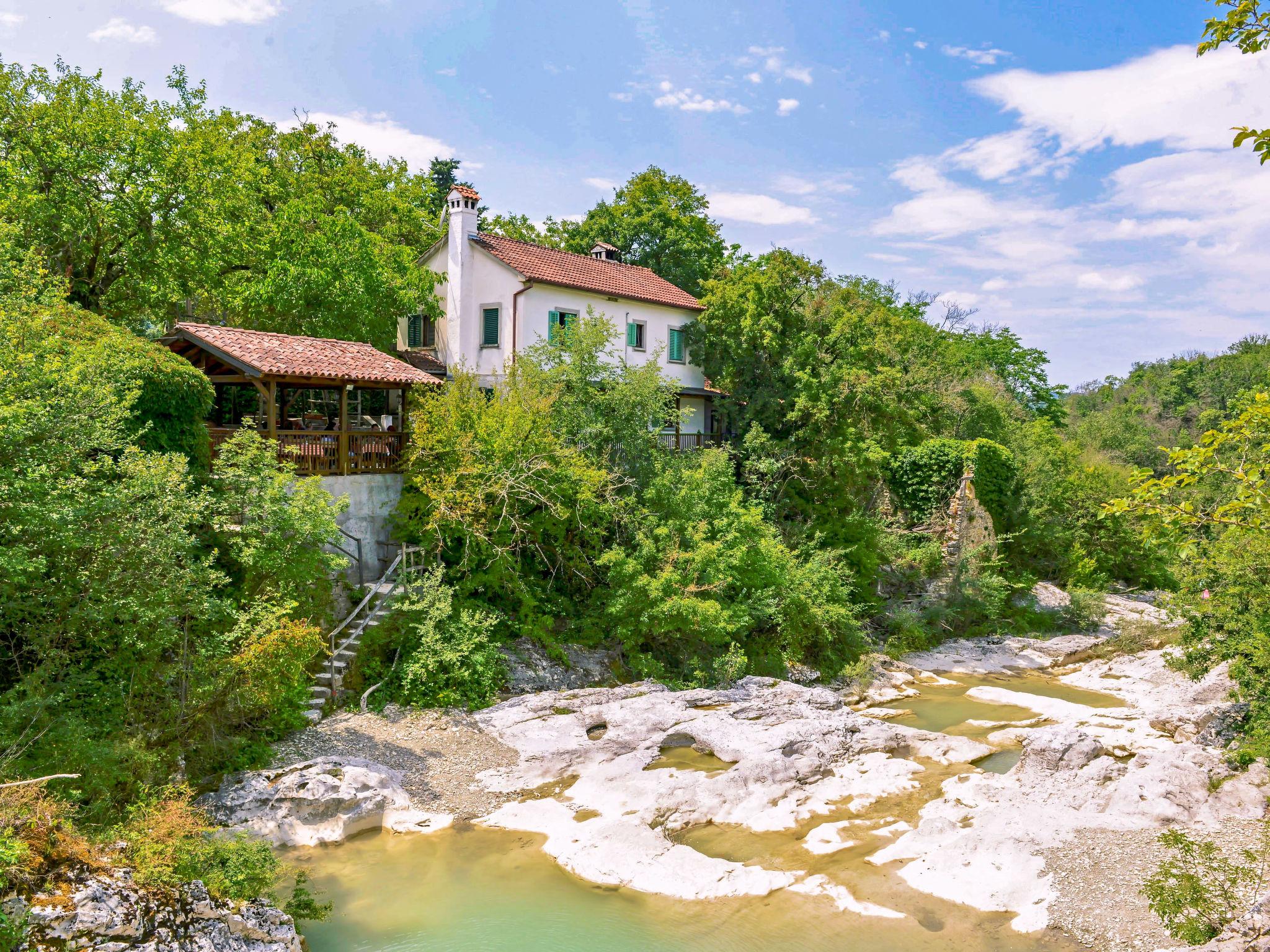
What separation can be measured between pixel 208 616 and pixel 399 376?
8.32m

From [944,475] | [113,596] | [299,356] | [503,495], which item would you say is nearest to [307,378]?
[299,356]

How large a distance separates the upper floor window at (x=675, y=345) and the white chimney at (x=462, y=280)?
6757mm

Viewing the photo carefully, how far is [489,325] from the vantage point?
87.6 ft

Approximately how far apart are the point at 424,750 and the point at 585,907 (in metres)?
5.34

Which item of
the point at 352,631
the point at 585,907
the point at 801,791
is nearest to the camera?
the point at 585,907

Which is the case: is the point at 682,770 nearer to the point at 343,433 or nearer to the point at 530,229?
the point at 343,433

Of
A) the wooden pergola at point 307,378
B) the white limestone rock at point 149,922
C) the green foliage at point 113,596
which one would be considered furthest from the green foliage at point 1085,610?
the white limestone rock at point 149,922

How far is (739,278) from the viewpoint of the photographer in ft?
93.8

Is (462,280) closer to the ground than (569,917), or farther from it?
farther from it

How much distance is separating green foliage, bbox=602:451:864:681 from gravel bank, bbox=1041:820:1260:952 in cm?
869

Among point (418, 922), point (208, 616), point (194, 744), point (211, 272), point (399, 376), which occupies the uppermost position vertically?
point (211, 272)

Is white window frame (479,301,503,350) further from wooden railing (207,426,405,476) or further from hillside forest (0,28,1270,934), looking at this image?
wooden railing (207,426,405,476)

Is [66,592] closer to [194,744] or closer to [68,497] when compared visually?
[68,497]

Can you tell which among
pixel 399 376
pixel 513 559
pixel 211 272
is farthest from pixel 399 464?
pixel 211 272
